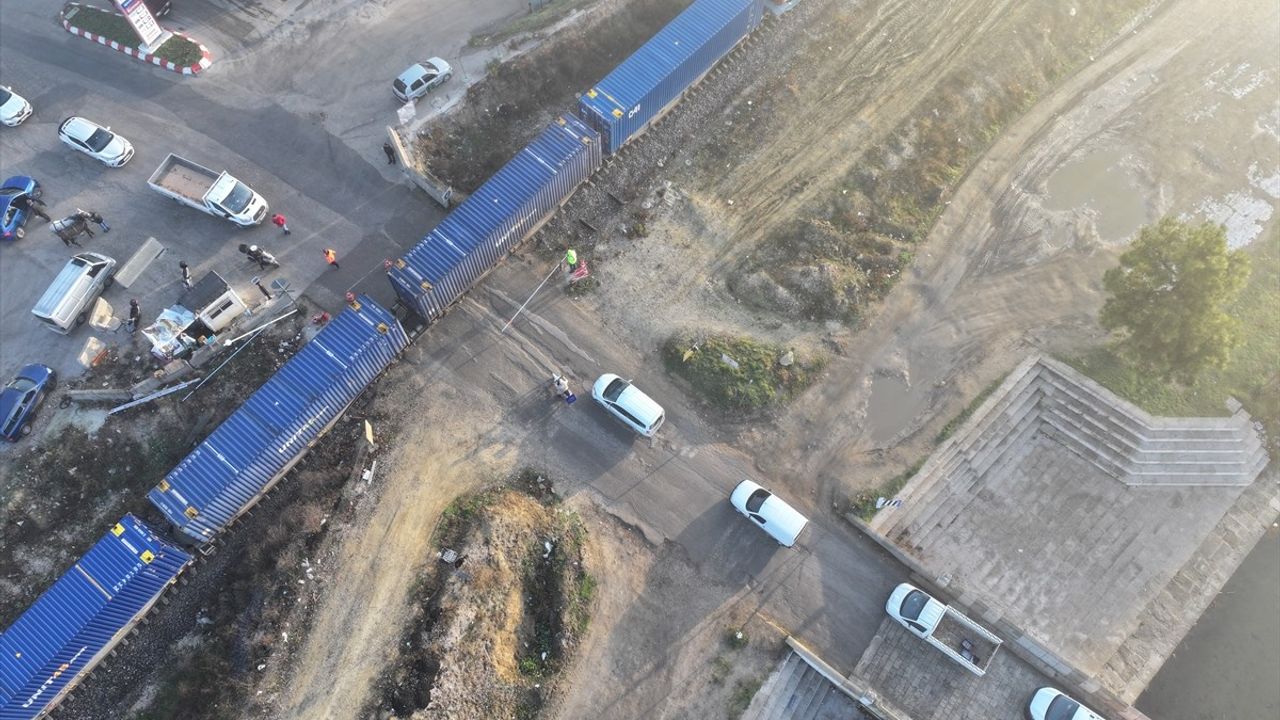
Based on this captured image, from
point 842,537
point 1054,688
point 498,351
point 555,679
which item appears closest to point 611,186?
point 498,351

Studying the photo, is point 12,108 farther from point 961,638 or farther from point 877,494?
point 961,638

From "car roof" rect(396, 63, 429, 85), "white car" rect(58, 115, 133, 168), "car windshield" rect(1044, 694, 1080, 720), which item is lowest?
"white car" rect(58, 115, 133, 168)

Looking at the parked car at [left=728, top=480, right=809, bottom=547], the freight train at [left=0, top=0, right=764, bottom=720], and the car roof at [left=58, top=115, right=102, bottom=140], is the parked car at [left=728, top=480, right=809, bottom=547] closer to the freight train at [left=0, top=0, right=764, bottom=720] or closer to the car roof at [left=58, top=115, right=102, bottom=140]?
the freight train at [left=0, top=0, right=764, bottom=720]

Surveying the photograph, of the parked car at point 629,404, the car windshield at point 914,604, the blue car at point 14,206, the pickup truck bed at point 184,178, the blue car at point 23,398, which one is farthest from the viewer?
the pickup truck bed at point 184,178

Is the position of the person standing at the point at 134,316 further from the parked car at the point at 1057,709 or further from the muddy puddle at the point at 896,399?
the parked car at the point at 1057,709

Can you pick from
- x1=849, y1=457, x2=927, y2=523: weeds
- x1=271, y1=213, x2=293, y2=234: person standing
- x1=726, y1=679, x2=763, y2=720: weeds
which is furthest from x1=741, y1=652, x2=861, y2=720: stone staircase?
x1=271, y1=213, x2=293, y2=234: person standing

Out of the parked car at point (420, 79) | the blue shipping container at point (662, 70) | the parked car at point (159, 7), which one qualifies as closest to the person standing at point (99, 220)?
the parked car at point (159, 7)
